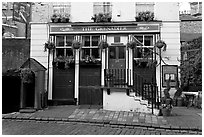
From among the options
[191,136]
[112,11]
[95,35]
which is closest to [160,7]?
[112,11]

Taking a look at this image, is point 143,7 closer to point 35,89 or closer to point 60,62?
point 60,62

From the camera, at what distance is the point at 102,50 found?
10930mm

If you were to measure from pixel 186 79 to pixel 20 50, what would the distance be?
28.5ft

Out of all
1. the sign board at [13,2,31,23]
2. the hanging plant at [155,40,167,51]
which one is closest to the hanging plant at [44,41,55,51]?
the sign board at [13,2,31,23]

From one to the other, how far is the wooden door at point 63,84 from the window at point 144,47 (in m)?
3.54

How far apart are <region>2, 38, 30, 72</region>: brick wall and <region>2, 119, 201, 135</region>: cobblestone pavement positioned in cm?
504

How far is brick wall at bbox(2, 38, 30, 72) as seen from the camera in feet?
37.4

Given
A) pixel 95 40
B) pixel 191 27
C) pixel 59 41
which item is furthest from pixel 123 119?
pixel 191 27

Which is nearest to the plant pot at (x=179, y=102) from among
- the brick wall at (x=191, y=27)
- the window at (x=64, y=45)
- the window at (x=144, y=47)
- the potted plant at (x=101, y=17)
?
the window at (x=144, y=47)

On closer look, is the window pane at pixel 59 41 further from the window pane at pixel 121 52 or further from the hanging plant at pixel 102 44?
the window pane at pixel 121 52

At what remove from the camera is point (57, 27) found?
36.5 feet

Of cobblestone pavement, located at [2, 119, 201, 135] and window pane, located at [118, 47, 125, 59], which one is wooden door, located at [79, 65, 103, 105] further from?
cobblestone pavement, located at [2, 119, 201, 135]

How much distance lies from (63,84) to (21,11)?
14.1 feet

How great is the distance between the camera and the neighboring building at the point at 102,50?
426 inches
